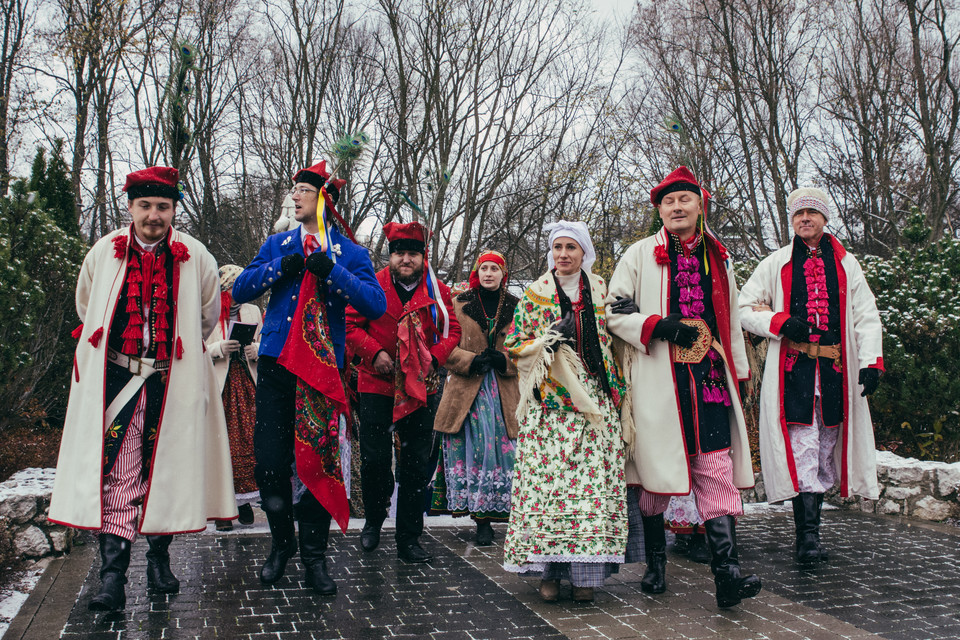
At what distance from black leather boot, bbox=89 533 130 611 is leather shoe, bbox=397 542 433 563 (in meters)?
1.68

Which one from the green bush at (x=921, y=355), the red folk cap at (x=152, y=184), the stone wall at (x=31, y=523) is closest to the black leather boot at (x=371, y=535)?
the stone wall at (x=31, y=523)

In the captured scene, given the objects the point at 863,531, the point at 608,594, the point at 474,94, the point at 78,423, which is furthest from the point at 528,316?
the point at 474,94

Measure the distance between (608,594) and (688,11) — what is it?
50.1ft

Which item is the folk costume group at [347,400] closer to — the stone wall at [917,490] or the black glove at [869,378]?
the black glove at [869,378]

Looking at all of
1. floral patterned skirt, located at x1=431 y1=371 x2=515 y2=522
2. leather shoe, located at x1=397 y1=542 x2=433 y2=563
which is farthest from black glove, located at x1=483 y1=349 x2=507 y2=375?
leather shoe, located at x1=397 y1=542 x2=433 y2=563

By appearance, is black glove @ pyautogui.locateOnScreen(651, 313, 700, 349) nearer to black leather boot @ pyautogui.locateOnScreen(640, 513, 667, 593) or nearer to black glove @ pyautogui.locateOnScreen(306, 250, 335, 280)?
black leather boot @ pyautogui.locateOnScreen(640, 513, 667, 593)

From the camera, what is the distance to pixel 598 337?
435 centimetres

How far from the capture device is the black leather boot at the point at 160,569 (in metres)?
4.07

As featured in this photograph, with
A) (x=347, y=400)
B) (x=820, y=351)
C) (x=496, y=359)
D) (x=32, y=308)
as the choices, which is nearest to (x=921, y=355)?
(x=820, y=351)

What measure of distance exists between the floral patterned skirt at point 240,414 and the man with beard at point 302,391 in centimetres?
191

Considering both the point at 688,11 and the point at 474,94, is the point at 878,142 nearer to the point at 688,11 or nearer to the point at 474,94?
the point at 688,11

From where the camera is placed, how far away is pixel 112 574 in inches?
145

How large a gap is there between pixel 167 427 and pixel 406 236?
192 centimetres

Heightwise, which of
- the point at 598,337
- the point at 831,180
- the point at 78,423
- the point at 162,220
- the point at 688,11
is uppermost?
the point at 688,11
